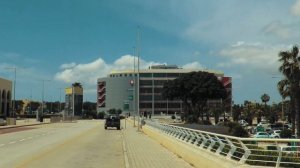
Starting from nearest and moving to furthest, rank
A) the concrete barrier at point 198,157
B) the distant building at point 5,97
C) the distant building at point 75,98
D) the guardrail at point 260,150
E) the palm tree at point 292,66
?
the guardrail at point 260,150 < the concrete barrier at point 198,157 < the palm tree at point 292,66 < the distant building at point 5,97 < the distant building at point 75,98

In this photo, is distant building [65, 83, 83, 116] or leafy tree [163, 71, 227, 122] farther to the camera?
distant building [65, 83, 83, 116]

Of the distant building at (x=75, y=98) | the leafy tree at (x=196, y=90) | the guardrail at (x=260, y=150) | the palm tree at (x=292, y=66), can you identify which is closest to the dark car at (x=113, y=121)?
the palm tree at (x=292, y=66)

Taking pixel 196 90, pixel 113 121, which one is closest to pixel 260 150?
pixel 113 121

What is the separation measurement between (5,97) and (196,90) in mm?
54382

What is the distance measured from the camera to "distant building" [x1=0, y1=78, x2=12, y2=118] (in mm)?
136575

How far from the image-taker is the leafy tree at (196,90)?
4587 inches

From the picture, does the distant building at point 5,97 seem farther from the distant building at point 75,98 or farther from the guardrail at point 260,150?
the guardrail at point 260,150

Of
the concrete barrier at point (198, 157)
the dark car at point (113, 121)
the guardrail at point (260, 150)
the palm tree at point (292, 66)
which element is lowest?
the concrete barrier at point (198, 157)

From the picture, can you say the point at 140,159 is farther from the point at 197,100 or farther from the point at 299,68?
the point at 197,100

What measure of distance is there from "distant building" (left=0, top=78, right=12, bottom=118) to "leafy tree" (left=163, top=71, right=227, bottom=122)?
41977 millimetres

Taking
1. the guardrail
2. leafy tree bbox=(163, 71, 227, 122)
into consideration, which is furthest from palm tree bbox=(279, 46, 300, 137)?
leafy tree bbox=(163, 71, 227, 122)

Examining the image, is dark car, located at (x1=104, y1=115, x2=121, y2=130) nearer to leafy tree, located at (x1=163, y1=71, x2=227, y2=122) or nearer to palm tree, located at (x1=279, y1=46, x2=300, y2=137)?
palm tree, located at (x1=279, y1=46, x2=300, y2=137)

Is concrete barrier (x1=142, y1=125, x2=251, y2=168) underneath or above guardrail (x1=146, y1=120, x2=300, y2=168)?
underneath

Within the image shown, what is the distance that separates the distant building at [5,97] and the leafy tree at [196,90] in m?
42.0
